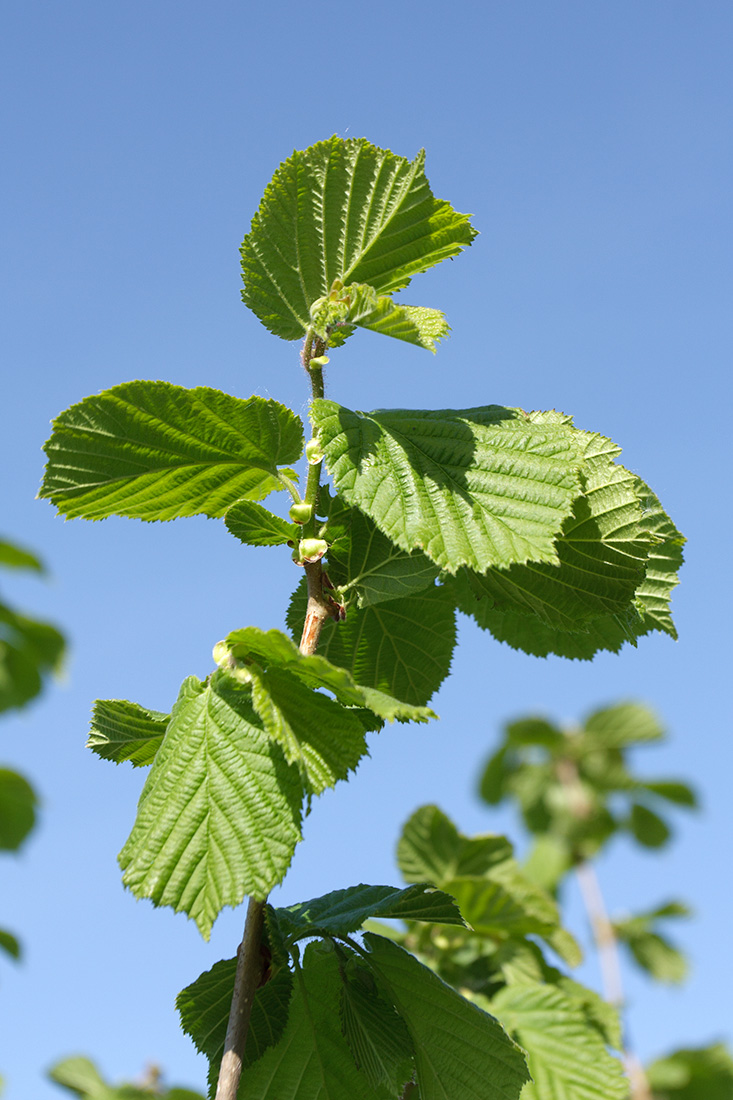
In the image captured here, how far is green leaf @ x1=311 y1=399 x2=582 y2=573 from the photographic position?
1.22 metres

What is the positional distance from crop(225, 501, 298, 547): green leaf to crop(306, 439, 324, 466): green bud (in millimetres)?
109

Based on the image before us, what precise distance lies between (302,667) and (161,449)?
498mm

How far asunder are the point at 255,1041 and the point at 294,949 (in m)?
0.14

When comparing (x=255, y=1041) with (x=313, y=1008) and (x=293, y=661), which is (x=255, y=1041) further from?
(x=293, y=661)

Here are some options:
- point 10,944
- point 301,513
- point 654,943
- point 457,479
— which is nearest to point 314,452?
point 301,513

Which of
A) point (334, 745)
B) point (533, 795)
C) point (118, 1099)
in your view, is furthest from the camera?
point (533, 795)

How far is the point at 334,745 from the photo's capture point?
1155 millimetres

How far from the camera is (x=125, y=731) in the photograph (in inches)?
53.6

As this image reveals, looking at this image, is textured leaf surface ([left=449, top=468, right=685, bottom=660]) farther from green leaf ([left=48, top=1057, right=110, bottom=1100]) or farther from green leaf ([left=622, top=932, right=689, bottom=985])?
green leaf ([left=622, top=932, right=689, bottom=985])

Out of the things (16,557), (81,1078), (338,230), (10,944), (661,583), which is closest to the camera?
→ (338,230)

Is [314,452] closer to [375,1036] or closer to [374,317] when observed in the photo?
[374,317]

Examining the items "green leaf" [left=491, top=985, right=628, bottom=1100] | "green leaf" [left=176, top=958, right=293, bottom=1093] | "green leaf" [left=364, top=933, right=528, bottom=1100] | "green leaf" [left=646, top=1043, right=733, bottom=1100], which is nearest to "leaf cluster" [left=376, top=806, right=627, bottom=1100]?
"green leaf" [left=491, top=985, right=628, bottom=1100]

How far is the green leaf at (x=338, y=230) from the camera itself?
1464 millimetres

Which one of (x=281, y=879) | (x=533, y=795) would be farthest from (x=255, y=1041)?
(x=533, y=795)
